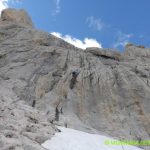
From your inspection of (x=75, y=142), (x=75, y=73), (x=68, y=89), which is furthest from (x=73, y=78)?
(x=75, y=142)

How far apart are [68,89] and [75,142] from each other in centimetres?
1238

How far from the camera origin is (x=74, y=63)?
124 feet

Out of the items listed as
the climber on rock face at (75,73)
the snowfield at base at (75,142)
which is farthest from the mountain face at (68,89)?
the snowfield at base at (75,142)

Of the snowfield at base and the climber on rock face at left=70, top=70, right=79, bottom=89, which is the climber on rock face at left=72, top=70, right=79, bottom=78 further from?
the snowfield at base

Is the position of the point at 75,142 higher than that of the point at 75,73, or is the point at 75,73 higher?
the point at 75,73

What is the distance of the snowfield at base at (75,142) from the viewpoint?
19.5 m

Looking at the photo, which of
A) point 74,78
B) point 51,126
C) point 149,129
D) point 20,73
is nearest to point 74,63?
point 74,78

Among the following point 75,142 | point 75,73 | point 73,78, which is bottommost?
point 75,142

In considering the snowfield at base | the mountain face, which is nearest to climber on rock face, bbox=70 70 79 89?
the mountain face

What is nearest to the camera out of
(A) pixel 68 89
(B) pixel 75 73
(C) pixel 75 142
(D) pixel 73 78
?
(C) pixel 75 142

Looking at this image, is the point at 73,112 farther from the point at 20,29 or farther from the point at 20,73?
the point at 20,29

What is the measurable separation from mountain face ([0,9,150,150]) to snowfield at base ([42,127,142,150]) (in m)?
0.67

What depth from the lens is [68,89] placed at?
32906mm

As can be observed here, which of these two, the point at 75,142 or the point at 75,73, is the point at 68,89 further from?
the point at 75,142
